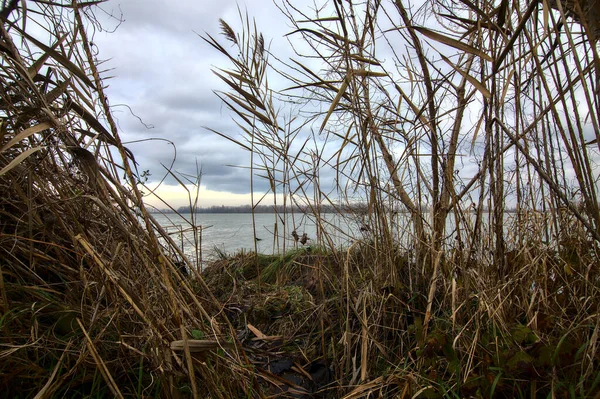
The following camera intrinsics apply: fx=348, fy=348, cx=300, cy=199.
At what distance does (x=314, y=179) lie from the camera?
1756mm

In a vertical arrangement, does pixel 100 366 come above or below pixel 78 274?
below

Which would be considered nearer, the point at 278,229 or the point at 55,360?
the point at 55,360

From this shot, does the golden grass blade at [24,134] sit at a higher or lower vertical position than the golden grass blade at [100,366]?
higher

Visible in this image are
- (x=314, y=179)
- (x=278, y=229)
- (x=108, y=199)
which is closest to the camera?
(x=108, y=199)

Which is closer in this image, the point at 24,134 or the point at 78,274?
the point at 24,134

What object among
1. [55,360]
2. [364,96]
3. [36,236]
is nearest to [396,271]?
[364,96]

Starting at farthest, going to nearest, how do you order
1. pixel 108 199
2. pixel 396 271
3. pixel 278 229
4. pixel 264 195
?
1. pixel 278 229
2. pixel 264 195
3. pixel 396 271
4. pixel 108 199

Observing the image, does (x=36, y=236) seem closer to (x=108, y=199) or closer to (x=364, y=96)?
(x=108, y=199)

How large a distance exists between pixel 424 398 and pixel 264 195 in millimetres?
1170

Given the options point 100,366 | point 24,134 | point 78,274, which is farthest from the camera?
point 78,274

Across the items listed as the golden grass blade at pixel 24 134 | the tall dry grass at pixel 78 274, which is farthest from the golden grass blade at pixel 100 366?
the golden grass blade at pixel 24 134

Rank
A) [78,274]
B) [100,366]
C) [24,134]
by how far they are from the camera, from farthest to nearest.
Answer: [78,274] → [100,366] → [24,134]

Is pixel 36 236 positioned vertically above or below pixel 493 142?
below

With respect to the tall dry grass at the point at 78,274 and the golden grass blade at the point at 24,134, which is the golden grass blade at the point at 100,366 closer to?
the tall dry grass at the point at 78,274
